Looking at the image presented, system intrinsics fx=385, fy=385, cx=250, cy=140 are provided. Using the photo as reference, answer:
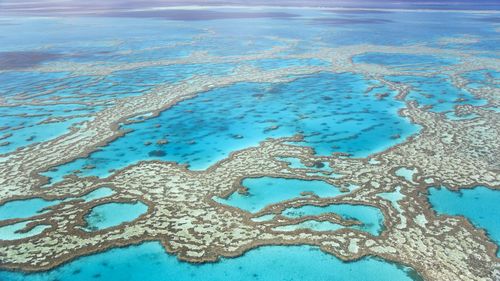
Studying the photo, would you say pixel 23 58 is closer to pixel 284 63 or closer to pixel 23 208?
pixel 284 63

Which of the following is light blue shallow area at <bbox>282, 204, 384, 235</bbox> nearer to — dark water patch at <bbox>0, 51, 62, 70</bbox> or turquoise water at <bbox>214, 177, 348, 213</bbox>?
turquoise water at <bbox>214, 177, 348, 213</bbox>

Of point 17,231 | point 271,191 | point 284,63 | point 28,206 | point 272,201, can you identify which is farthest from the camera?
point 284,63

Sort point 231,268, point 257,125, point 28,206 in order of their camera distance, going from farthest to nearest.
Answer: point 257,125 → point 28,206 → point 231,268

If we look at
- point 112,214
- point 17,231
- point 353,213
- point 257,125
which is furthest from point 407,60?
point 17,231

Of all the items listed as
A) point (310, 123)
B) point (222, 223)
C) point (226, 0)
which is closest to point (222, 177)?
point (222, 223)

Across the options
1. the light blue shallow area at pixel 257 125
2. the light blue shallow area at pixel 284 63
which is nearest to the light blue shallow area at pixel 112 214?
the light blue shallow area at pixel 257 125

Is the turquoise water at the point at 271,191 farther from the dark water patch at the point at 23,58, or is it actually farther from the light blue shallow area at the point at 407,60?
the dark water patch at the point at 23,58

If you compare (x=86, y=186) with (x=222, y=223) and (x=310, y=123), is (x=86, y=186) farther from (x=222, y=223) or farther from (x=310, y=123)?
(x=310, y=123)
